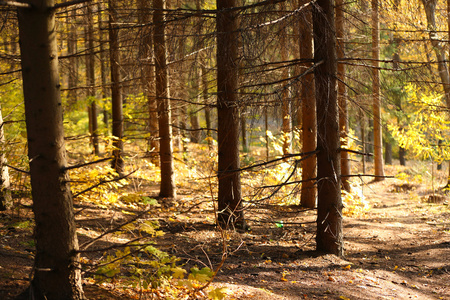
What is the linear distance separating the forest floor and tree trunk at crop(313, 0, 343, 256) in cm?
55

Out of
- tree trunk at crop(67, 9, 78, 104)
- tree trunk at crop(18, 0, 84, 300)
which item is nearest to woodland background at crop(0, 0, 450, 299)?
tree trunk at crop(18, 0, 84, 300)

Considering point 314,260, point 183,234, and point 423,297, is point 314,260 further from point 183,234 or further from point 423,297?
point 183,234

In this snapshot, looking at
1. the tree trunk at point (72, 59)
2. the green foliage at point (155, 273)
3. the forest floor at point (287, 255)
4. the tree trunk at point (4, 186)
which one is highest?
the tree trunk at point (72, 59)

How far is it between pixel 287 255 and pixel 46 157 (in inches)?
178

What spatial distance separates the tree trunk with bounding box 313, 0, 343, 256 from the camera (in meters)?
5.63

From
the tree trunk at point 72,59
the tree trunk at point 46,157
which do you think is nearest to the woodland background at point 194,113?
the tree trunk at point 46,157

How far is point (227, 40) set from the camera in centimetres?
525

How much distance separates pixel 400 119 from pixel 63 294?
2506cm

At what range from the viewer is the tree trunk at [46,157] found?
298cm

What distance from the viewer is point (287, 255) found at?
6.41 meters

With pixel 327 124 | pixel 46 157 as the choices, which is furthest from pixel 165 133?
pixel 46 157

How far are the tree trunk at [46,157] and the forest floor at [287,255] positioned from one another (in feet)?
1.48

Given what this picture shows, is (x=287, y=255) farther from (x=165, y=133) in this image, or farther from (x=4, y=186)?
(x=4, y=186)

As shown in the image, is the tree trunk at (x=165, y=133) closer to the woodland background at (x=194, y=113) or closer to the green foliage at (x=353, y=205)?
the woodland background at (x=194, y=113)
